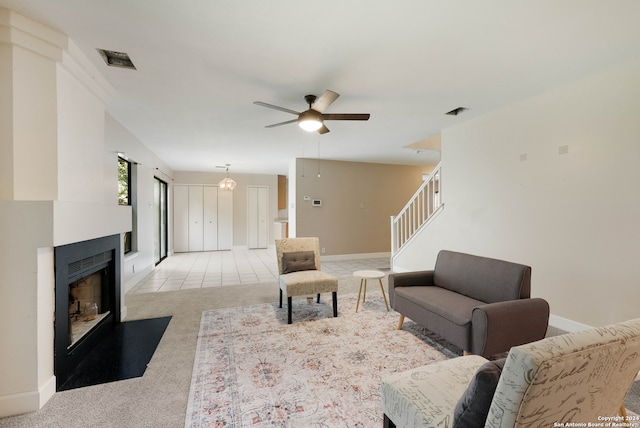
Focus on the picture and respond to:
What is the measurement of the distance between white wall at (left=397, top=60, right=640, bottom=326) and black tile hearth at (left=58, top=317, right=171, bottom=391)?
4.17 meters

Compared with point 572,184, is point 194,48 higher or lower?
higher

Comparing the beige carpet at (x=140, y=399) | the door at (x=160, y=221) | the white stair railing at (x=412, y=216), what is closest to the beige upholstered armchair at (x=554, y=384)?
the beige carpet at (x=140, y=399)

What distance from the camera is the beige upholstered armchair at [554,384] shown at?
824 millimetres

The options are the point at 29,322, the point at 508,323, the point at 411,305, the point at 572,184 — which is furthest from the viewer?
the point at 572,184

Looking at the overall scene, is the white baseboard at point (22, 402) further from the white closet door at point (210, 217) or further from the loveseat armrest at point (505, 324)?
the white closet door at point (210, 217)

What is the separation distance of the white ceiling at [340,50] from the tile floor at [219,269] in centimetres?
274

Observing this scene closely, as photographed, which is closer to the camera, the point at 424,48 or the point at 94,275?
the point at 424,48

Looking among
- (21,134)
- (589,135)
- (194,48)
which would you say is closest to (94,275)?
(21,134)

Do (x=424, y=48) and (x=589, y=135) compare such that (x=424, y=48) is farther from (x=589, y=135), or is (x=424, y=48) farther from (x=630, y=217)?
(x=630, y=217)

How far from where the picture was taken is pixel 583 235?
9.37 feet

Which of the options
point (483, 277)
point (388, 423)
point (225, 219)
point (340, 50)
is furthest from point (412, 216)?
point (225, 219)

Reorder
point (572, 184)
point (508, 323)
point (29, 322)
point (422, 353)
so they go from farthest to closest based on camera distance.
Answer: point (572, 184)
point (422, 353)
point (508, 323)
point (29, 322)

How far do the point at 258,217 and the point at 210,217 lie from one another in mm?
1532

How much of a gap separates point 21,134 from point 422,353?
3489 mm
